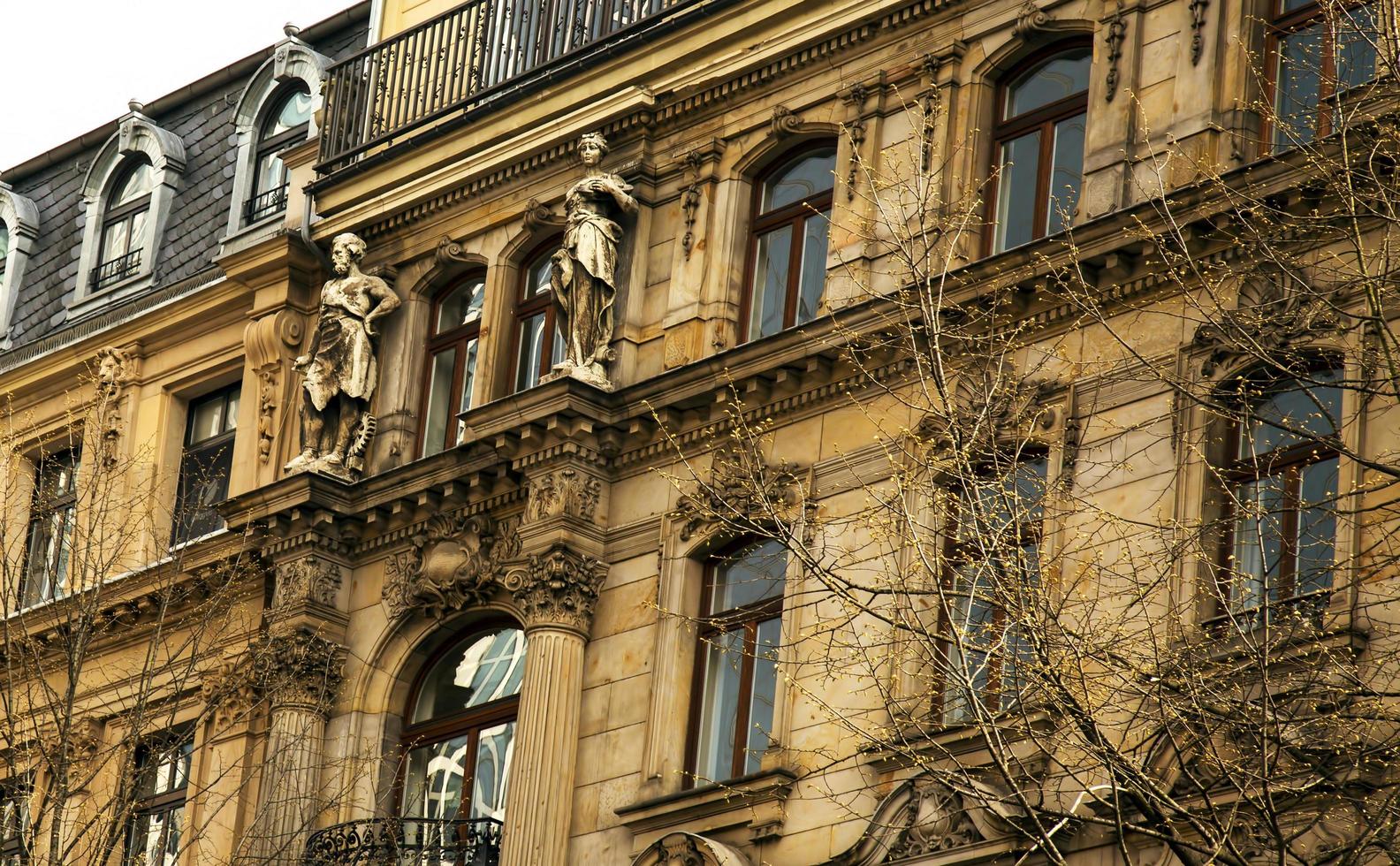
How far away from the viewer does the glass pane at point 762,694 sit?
3012 centimetres

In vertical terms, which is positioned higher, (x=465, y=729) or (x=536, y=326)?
(x=536, y=326)

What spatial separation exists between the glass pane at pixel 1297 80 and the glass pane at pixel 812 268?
17.1 feet

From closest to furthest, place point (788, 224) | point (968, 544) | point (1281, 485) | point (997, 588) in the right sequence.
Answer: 1. point (997, 588)
2. point (968, 544)
3. point (1281, 485)
4. point (788, 224)

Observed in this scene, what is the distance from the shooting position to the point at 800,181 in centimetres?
3309

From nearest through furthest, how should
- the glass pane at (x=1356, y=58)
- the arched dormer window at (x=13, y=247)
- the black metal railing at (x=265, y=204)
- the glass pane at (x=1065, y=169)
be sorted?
the glass pane at (x=1356, y=58) → the glass pane at (x=1065, y=169) → the black metal railing at (x=265, y=204) → the arched dormer window at (x=13, y=247)

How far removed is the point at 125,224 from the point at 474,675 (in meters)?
11.5

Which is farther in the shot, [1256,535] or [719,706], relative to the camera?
[719,706]

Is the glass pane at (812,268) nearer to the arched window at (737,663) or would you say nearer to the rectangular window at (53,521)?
the arched window at (737,663)

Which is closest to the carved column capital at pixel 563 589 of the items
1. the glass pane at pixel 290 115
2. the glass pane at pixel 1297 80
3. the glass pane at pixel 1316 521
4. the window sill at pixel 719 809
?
the window sill at pixel 719 809

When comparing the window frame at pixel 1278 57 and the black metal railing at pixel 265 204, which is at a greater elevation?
the black metal railing at pixel 265 204

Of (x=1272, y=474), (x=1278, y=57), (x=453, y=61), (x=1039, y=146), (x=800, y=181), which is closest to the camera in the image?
(x=1272, y=474)

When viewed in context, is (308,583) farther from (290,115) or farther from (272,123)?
(272,123)

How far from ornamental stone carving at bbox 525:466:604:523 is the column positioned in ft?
1.46

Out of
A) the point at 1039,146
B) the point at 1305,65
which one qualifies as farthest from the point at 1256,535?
the point at 1039,146
